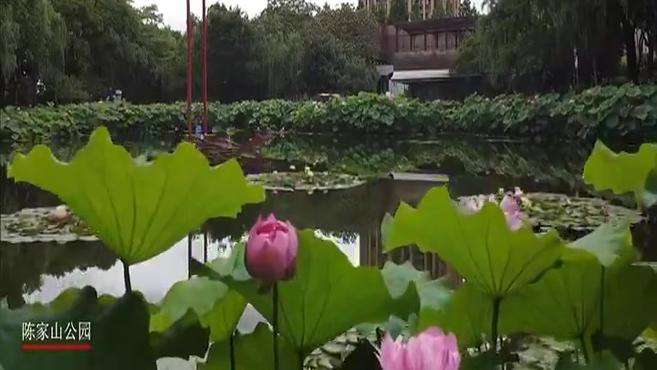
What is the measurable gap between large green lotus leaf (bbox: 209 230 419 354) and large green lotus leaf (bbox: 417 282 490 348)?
6 centimetres

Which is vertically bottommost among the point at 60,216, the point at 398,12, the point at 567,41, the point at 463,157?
the point at 60,216

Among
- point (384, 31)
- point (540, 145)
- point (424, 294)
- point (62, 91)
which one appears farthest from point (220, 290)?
point (384, 31)

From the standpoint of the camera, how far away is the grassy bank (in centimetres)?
881

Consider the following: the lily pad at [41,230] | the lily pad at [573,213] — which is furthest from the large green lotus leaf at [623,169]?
the lily pad at [41,230]

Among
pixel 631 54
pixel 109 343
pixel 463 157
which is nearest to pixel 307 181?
pixel 463 157

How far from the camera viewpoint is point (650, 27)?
10.9 metres

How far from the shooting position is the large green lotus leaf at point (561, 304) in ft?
1.95

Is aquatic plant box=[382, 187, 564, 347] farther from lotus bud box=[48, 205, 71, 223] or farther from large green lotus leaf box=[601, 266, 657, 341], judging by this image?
lotus bud box=[48, 205, 71, 223]

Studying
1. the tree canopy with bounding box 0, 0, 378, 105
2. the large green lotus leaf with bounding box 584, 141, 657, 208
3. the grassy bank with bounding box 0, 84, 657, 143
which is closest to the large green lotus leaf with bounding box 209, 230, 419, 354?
the large green lotus leaf with bounding box 584, 141, 657, 208

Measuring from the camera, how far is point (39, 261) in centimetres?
282

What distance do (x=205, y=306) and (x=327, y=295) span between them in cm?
9

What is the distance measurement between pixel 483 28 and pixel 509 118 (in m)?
2.19

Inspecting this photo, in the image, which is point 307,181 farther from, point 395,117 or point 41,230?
point 395,117

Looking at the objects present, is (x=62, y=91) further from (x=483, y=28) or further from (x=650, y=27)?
(x=650, y=27)
